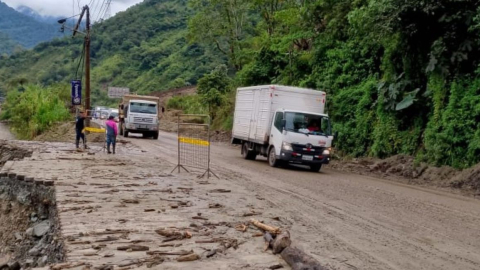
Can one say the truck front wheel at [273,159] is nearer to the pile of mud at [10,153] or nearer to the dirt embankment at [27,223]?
the dirt embankment at [27,223]

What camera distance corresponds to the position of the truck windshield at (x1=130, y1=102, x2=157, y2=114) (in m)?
36.7

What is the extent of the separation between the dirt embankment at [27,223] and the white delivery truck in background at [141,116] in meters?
20.8

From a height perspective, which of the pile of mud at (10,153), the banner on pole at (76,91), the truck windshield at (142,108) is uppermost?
the banner on pole at (76,91)

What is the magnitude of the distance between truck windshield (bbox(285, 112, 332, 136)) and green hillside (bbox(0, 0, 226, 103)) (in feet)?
192

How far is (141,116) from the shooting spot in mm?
36312

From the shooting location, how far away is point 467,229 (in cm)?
954

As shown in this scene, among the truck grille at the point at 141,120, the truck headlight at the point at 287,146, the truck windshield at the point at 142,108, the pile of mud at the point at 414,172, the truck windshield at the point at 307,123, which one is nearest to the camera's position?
the pile of mud at the point at 414,172

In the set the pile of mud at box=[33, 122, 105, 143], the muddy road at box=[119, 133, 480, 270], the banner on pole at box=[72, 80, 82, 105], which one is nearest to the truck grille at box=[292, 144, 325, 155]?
the muddy road at box=[119, 133, 480, 270]

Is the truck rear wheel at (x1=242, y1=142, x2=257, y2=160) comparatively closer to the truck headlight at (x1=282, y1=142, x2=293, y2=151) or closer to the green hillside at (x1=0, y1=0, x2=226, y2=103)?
the truck headlight at (x1=282, y1=142, x2=293, y2=151)

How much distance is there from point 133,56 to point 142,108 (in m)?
61.9

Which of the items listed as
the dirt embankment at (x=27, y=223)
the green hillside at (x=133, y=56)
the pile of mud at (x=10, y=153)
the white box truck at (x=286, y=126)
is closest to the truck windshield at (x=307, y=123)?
the white box truck at (x=286, y=126)

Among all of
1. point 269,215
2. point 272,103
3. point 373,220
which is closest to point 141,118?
point 272,103

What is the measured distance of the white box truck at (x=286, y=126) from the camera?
63.7ft

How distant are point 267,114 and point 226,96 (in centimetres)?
2602
